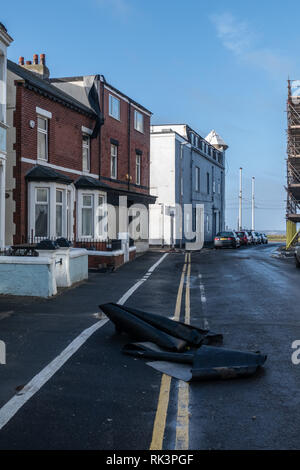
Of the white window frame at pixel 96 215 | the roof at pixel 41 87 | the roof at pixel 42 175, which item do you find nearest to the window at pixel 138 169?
the white window frame at pixel 96 215

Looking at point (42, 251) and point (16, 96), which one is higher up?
point (16, 96)

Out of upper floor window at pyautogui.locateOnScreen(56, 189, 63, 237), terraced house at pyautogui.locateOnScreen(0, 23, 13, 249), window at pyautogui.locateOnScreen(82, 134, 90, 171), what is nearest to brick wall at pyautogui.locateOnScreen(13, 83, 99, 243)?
window at pyautogui.locateOnScreen(82, 134, 90, 171)

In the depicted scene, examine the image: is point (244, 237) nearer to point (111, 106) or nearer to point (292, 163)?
point (292, 163)

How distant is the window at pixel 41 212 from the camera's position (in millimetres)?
20641

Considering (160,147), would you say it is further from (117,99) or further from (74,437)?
(74,437)

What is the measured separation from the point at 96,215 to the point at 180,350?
18.4 meters

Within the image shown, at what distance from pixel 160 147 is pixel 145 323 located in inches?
1415

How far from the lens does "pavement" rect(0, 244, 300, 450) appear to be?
15.0ft

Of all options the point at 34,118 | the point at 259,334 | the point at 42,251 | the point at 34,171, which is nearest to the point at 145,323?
the point at 259,334

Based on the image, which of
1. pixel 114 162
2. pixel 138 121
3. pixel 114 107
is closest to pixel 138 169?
pixel 138 121

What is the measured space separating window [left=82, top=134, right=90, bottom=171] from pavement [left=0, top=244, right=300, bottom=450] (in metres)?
15.1

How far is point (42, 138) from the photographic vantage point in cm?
2177

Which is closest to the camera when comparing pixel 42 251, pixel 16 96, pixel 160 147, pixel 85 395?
pixel 85 395

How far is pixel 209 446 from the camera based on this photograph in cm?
436
